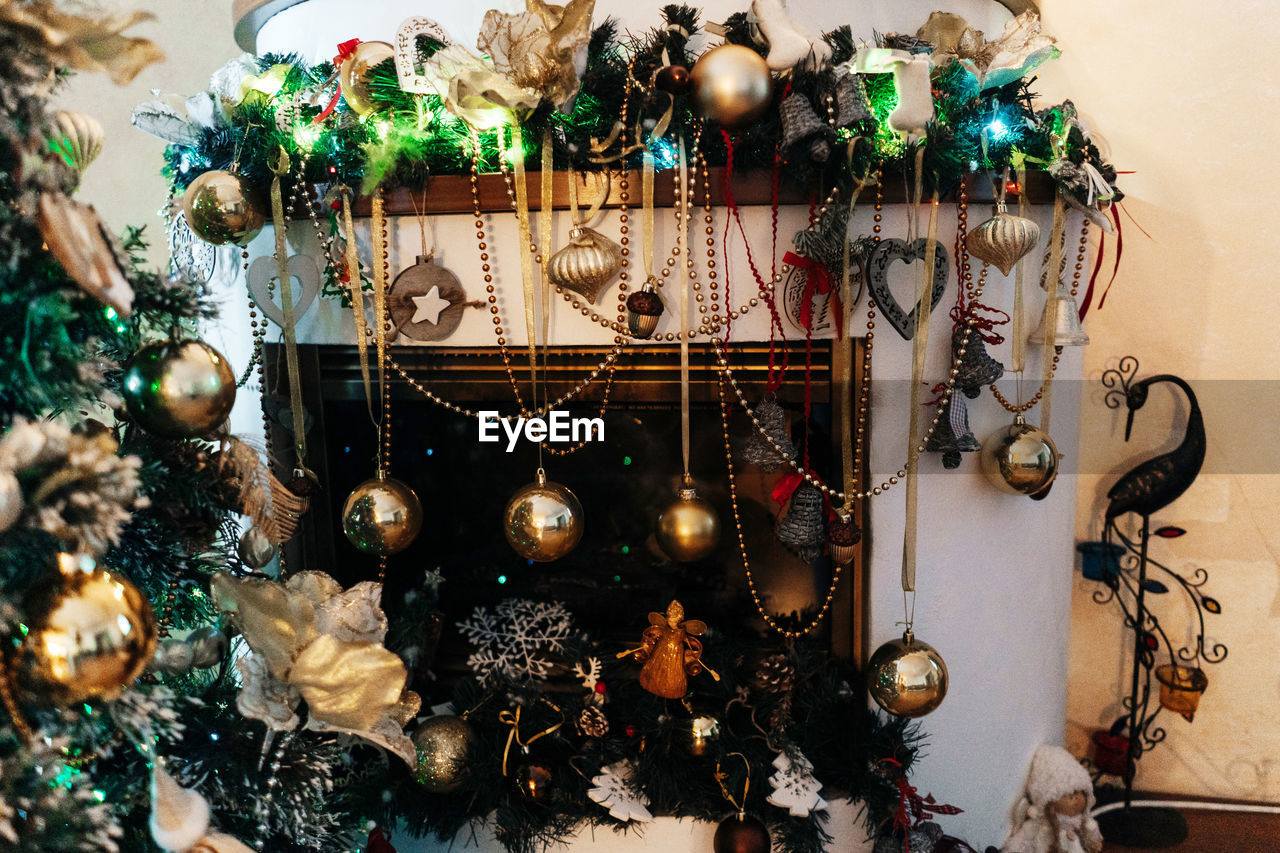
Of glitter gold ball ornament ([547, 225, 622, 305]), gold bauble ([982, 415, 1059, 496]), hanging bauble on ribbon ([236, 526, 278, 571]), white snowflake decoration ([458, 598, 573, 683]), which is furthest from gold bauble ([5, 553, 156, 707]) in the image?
gold bauble ([982, 415, 1059, 496])

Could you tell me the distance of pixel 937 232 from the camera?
1436 millimetres

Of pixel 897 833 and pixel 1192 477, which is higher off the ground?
pixel 1192 477

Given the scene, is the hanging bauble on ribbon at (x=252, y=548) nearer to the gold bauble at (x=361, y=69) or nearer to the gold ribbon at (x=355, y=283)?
the gold ribbon at (x=355, y=283)

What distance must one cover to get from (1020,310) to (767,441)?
492mm

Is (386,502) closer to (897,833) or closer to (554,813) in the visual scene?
(554,813)

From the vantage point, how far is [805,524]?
55.6 inches

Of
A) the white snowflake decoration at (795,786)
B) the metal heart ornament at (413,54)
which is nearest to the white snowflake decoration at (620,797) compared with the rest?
the white snowflake decoration at (795,786)

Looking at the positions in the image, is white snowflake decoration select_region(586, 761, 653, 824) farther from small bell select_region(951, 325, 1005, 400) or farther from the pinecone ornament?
small bell select_region(951, 325, 1005, 400)

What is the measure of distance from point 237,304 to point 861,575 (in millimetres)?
1286

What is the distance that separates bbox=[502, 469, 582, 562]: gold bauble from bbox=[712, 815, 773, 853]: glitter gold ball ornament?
1.77 ft

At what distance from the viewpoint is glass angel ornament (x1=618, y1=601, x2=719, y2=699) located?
1.47 meters

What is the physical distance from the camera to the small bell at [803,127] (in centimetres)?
124

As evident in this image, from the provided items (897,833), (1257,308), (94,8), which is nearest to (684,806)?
(897,833)

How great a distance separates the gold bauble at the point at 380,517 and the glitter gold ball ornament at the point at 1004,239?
104 cm
